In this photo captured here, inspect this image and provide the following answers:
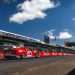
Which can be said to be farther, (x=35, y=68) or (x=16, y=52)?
(x=16, y=52)

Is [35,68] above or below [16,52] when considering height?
below

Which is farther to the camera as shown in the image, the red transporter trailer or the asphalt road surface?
the red transporter trailer

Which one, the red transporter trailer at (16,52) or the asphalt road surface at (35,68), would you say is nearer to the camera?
the asphalt road surface at (35,68)

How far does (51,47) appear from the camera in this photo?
89.8 m

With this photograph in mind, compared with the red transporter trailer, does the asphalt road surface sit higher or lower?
lower

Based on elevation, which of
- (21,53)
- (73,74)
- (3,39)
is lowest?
(73,74)

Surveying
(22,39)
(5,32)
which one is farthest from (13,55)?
(22,39)

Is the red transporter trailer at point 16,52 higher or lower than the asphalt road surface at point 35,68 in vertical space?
higher

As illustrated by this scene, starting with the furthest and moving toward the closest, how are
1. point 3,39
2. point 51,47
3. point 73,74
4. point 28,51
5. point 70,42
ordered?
point 70,42 → point 51,47 → point 3,39 → point 28,51 → point 73,74

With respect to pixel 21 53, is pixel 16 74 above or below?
below

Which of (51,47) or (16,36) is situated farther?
(51,47)

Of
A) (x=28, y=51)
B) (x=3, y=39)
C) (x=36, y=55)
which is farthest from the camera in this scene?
(x=3, y=39)

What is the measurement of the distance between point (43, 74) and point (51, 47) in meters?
78.0

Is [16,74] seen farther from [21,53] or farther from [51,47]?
[51,47]
